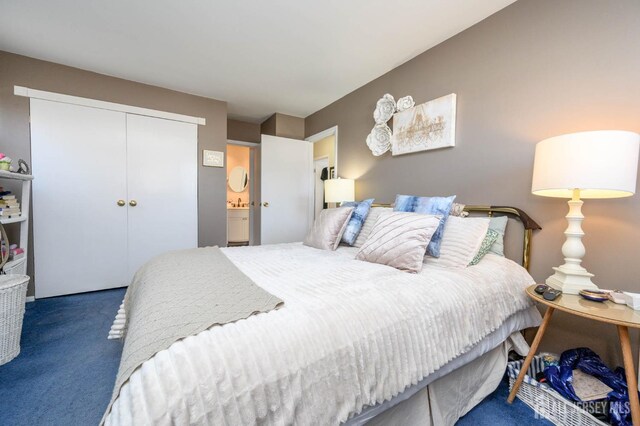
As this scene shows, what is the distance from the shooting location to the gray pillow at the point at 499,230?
1.72 m

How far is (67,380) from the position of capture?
148cm

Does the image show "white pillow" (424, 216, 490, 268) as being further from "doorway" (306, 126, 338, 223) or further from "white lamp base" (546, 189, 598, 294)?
"doorway" (306, 126, 338, 223)

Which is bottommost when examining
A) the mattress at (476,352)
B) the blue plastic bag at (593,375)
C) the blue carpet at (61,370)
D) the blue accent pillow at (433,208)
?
the blue carpet at (61,370)

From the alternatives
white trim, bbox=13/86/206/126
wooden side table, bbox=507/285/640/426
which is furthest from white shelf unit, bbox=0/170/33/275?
wooden side table, bbox=507/285/640/426

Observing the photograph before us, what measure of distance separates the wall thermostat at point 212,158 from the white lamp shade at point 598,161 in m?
3.47

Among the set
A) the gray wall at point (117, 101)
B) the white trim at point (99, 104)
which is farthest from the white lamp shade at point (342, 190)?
the white trim at point (99, 104)

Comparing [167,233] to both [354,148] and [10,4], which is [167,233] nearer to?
[10,4]

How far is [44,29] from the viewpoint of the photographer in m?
2.12

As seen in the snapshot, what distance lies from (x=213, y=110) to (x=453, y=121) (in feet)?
9.78

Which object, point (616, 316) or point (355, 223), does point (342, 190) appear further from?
point (616, 316)

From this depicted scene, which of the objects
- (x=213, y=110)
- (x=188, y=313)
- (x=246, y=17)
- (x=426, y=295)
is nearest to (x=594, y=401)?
(x=426, y=295)

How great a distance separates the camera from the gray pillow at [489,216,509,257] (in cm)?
172

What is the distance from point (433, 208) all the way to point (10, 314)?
2803mm

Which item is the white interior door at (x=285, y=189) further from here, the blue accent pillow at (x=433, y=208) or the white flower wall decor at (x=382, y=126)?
the blue accent pillow at (x=433, y=208)
